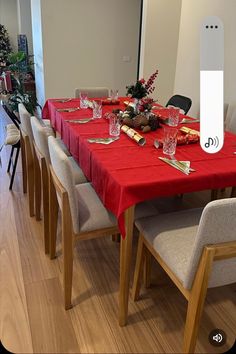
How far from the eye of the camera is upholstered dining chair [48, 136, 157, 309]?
138cm

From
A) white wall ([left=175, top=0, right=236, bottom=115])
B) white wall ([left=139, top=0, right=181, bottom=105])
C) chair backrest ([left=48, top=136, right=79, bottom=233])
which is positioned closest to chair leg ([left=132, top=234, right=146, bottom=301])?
chair backrest ([left=48, top=136, right=79, bottom=233])

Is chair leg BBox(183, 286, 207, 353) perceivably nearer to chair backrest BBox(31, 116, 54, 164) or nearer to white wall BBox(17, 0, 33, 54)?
chair backrest BBox(31, 116, 54, 164)

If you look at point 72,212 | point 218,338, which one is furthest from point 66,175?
point 218,338

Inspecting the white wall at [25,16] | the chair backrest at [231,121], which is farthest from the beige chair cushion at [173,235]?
the white wall at [25,16]

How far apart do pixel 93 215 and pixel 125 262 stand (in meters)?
0.28

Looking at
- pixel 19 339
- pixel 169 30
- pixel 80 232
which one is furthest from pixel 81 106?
pixel 169 30

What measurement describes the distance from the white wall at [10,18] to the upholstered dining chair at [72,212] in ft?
29.1

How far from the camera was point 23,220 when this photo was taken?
7.72ft

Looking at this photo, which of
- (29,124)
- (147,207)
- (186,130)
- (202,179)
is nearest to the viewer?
(202,179)

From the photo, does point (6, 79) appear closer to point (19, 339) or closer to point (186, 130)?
point (186, 130)

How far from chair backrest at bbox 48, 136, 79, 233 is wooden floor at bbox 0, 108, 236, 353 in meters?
0.47

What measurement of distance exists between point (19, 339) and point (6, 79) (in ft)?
16.6

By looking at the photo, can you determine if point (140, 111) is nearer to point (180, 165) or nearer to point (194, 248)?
point (180, 165)

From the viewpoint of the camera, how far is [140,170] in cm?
137
